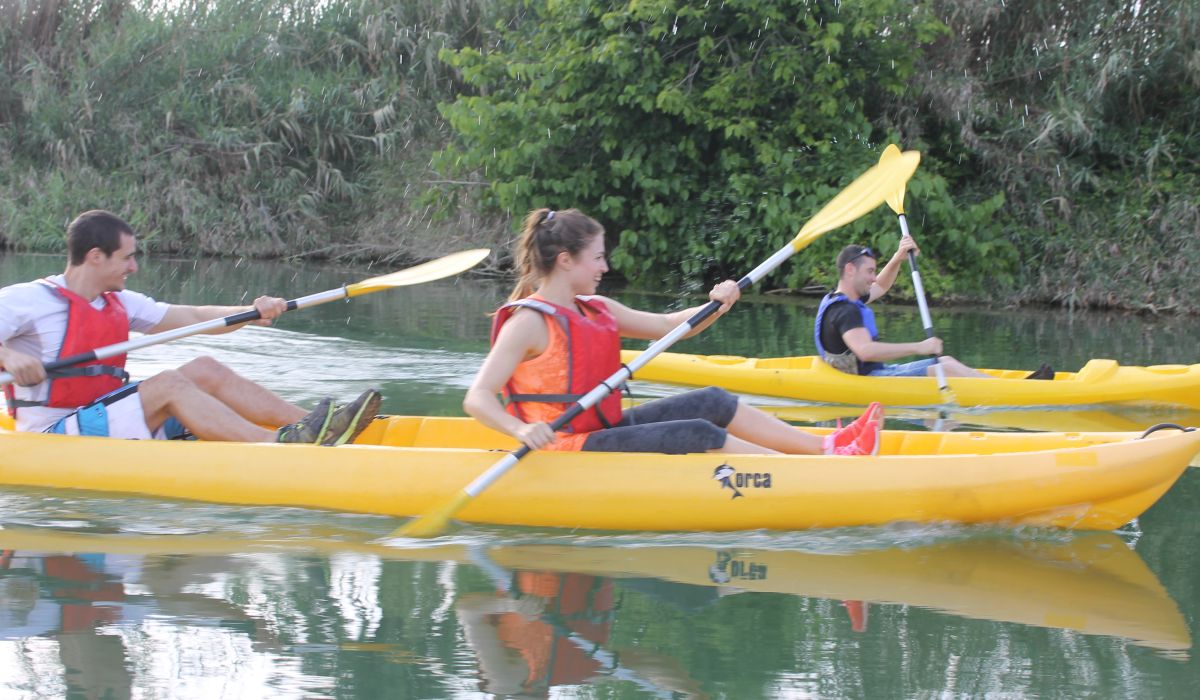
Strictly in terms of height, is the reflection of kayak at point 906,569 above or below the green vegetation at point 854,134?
below

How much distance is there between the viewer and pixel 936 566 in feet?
12.7

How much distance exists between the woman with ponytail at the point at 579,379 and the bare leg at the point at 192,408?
0.99 m

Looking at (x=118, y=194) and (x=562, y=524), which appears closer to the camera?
(x=562, y=524)

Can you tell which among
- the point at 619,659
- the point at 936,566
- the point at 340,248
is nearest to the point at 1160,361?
the point at 936,566

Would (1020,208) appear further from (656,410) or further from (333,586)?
(333,586)

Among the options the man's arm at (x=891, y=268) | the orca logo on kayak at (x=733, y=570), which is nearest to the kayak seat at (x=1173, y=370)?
the man's arm at (x=891, y=268)

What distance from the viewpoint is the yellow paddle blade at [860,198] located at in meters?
5.25

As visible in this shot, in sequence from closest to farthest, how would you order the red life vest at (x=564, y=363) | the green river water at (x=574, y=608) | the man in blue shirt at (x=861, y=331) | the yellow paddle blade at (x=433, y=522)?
1. the green river water at (x=574, y=608)
2. the red life vest at (x=564, y=363)
3. the yellow paddle blade at (x=433, y=522)
4. the man in blue shirt at (x=861, y=331)

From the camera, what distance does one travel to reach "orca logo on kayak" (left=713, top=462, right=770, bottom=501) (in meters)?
4.09

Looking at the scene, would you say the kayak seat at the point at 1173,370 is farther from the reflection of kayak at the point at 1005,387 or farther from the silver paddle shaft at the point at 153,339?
the silver paddle shaft at the point at 153,339

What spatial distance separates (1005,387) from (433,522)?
354 centimetres

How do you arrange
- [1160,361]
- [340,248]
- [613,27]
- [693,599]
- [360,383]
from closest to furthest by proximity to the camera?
[693,599], [360,383], [1160,361], [613,27], [340,248]

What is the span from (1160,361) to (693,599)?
233 inches

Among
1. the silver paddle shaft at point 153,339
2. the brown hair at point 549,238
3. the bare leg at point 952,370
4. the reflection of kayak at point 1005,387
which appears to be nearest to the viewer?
the brown hair at point 549,238
